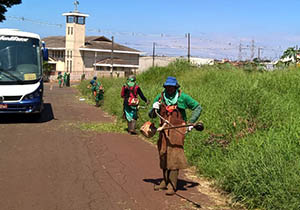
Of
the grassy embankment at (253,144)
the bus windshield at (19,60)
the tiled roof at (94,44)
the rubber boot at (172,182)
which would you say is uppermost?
the tiled roof at (94,44)

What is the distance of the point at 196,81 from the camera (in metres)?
17.6

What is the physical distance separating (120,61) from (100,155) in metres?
57.6

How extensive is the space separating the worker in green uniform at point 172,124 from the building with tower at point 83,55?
5577cm

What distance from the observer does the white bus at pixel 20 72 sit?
13.9 meters

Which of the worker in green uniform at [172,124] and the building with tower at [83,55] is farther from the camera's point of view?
the building with tower at [83,55]

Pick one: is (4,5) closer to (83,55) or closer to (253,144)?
(253,144)

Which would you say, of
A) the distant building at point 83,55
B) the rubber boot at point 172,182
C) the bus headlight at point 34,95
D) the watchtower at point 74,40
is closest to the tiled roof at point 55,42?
the distant building at point 83,55

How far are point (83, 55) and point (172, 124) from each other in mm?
60467

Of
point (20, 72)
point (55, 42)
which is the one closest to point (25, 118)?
point (20, 72)

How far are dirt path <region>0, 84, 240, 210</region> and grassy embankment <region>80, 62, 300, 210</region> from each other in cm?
43

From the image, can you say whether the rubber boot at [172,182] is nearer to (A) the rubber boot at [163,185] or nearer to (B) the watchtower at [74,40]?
(A) the rubber boot at [163,185]

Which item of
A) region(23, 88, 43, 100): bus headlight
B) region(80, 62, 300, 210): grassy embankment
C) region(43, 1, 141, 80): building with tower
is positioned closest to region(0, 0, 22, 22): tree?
region(23, 88, 43, 100): bus headlight

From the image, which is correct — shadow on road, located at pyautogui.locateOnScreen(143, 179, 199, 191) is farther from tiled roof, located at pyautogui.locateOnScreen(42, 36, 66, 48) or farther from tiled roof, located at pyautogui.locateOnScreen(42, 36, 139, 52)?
tiled roof, located at pyautogui.locateOnScreen(42, 36, 66, 48)

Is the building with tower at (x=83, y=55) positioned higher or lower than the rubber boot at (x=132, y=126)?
higher
